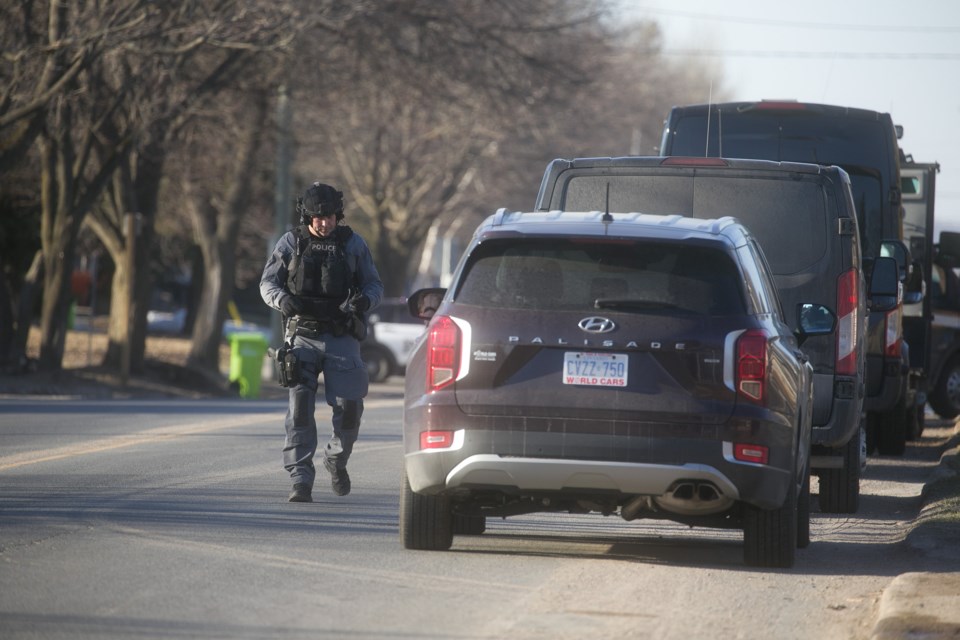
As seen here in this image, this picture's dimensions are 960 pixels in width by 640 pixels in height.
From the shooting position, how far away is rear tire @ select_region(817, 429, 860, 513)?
1142cm

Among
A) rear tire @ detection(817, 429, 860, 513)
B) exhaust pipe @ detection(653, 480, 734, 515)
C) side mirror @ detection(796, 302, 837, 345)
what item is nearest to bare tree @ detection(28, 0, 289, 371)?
rear tire @ detection(817, 429, 860, 513)

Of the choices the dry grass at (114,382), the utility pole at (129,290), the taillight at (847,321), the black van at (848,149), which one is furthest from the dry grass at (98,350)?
the taillight at (847,321)

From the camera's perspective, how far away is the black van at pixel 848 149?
13516mm

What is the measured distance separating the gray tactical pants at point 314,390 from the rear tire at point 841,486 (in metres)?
3.42

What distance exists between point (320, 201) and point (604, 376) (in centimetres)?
303

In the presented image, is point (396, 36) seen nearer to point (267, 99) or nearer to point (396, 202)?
point (267, 99)

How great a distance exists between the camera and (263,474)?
12.0 meters

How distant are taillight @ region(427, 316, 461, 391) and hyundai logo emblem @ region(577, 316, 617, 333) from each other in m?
0.59

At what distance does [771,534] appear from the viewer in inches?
325

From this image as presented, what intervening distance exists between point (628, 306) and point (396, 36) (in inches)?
838

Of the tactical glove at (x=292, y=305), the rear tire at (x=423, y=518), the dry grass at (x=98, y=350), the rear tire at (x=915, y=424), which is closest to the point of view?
the rear tire at (x=423, y=518)

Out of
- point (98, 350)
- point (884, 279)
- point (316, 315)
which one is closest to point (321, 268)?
point (316, 315)

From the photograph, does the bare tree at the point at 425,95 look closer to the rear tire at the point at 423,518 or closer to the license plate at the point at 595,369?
the rear tire at the point at 423,518

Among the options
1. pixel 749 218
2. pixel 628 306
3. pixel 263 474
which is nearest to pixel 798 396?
pixel 628 306
